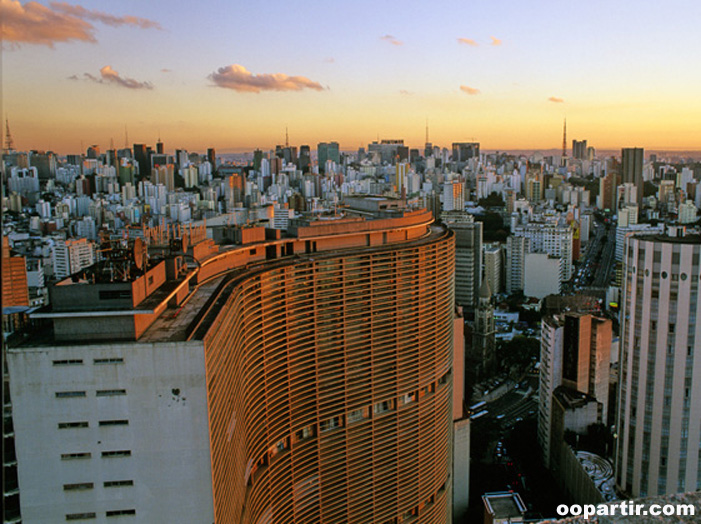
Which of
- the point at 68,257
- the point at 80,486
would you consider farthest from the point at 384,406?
the point at 68,257

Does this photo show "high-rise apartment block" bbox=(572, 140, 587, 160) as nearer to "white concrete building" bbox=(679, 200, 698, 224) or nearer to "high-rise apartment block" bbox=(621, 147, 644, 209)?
"high-rise apartment block" bbox=(621, 147, 644, 209)

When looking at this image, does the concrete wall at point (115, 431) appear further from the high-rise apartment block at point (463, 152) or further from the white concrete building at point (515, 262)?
the high-rise apartment block at point (463, 152)

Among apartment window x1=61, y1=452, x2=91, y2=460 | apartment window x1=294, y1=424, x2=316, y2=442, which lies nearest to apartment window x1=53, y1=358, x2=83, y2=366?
apartment window x1=61, y1=452, x2=91, y2=460

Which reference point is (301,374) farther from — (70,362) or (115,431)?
(70,362)

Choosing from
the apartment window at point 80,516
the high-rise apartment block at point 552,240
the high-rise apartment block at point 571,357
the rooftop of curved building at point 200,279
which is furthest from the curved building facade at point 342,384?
the high-rise apartment block at point 552,240

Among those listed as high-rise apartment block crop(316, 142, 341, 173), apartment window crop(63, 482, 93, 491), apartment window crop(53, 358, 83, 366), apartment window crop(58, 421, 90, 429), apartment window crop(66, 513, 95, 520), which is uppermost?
high-rise apartment block crop(316, 142, 341, 173)

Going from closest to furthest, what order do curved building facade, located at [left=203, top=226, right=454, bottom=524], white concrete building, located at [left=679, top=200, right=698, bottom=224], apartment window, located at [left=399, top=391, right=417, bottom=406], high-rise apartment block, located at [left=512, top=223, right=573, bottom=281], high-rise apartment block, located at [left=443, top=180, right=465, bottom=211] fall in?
curved building facade, located at [left=203, top=226, right=454, bottom=524]
apartment window, located at [left=399, top=391, right=417, bottom=406]
high-rise apartment block, located at [left=512, top=223, right=573, bottom=281]
white concrete building, located at [left=679, top=200, right=698, bottom=224]
high-rise apartment block, located at [left=443, top=180, right=465, bottom=211]

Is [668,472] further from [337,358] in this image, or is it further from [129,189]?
[129,189]
